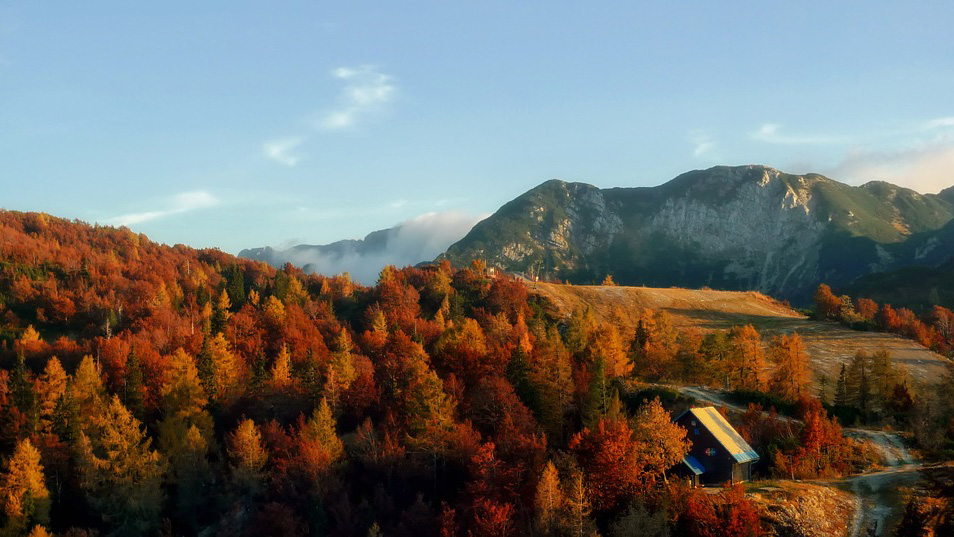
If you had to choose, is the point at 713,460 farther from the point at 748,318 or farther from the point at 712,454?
the point at 748,318

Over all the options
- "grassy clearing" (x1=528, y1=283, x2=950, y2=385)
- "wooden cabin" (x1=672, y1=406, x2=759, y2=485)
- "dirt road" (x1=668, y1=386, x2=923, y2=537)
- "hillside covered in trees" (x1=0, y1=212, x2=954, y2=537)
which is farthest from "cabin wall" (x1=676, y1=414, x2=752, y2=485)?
"grassy clearing" (x1=528, y1=283, x2=950, y2=385)

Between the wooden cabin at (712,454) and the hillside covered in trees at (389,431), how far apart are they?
3.43m

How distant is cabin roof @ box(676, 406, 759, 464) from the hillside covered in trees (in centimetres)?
295

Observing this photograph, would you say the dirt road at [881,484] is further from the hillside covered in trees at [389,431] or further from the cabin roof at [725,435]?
the cabin roof at [725,435]

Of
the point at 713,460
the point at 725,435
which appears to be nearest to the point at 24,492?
the point at 713,460

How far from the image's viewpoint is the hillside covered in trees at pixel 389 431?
5188 centimetres

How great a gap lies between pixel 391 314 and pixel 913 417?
261 ft

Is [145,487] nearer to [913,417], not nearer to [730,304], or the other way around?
[913,417]

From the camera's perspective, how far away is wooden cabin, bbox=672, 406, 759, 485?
53.3 metres

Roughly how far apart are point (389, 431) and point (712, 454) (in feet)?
103

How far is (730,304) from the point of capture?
511 feet

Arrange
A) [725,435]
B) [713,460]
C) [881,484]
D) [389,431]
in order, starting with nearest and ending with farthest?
[881,484] < [713,460] < [725,435] < [389,431]

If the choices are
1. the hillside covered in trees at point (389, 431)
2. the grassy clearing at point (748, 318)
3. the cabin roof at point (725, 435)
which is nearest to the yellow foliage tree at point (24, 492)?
the hillside covered in trees at point (389, 431)

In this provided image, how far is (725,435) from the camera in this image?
55.7m
